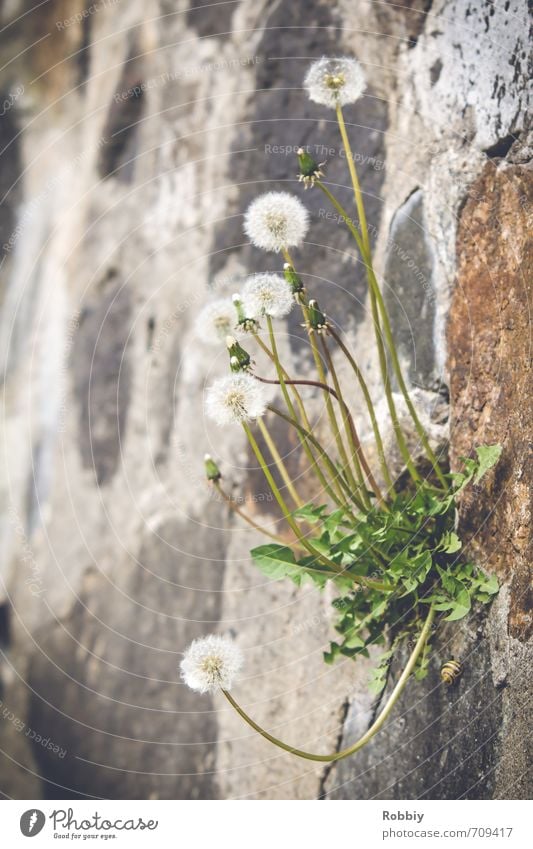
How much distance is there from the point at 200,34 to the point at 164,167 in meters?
0.27

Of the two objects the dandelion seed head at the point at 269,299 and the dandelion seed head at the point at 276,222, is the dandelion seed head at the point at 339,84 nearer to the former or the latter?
the dandelion seed head at the point at 276,222

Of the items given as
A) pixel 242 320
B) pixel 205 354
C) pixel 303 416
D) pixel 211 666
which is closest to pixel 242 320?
pixel 242 320

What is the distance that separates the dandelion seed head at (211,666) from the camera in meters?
0.82

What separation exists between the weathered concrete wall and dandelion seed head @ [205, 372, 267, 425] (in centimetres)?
25

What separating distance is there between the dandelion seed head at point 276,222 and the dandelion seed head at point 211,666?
1.52ft

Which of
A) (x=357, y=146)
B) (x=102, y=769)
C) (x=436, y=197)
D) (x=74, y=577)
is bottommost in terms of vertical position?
(x=102, y=769)

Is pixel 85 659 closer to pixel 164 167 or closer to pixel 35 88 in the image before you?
pixel 164 167

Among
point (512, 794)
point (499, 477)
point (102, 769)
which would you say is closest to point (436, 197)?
point (499, 477)

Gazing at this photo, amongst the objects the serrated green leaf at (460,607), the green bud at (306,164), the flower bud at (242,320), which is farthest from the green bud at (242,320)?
the serrated green leaf at (460,607)

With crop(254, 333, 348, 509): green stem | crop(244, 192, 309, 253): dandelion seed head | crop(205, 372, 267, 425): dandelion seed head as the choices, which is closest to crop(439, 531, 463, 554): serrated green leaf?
crop(254, 333, 348, 509): green stem

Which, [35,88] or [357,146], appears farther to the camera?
[35,88]

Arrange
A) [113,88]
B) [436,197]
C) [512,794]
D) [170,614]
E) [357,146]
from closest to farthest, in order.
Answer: [512,794] → [436,197] → [357,146] → [170,614] → [113,88]

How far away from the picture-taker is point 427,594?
2.84ft

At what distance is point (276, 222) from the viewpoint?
35.2 inches
